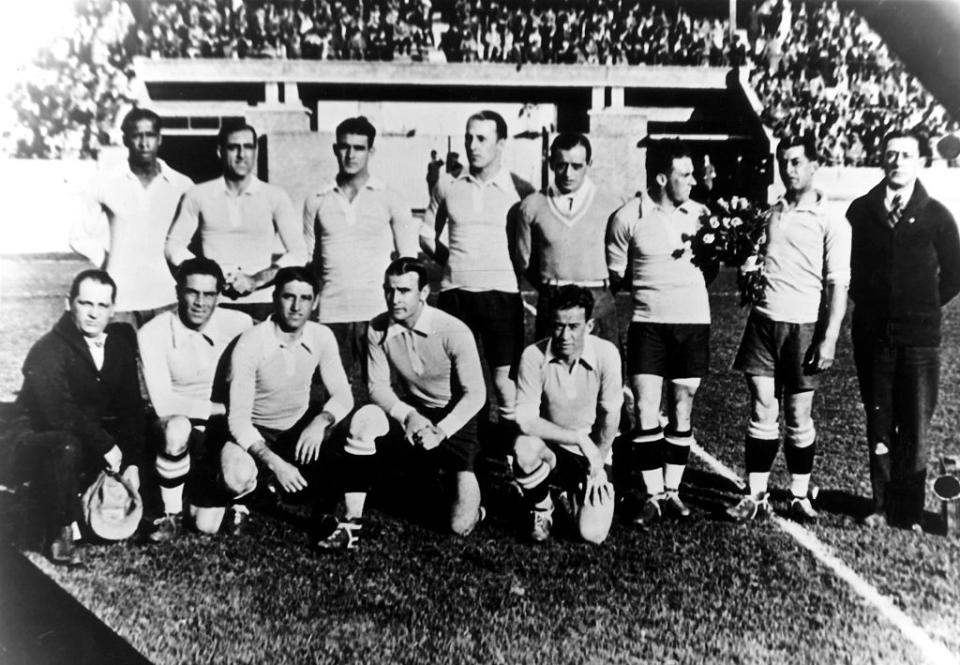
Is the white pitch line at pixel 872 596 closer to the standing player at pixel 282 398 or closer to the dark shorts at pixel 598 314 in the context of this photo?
the dark shorts at pixel 598 314

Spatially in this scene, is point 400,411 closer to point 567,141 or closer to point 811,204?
point 567,141

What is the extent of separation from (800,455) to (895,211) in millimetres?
1083

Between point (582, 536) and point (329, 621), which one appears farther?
point (582, 536)

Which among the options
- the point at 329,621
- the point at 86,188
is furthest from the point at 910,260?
the point at 86,188

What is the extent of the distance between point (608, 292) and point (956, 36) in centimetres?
180

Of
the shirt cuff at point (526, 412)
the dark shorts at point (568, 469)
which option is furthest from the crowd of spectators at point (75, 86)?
the dark shorts at point (568, 469)

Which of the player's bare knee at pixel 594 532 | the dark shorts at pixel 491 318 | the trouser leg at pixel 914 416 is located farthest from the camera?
the dark shorts at pixel 491 318

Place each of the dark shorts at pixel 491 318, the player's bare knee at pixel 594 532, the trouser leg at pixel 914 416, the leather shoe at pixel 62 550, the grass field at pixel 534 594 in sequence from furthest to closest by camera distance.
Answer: the dark shorts at pixel 491 318 < the trouser leg at pixel 914 416 < the player's bare knee at pixel 594 532 < the leather shoe at pixel 62 550 < the grass field at pixel 534 594

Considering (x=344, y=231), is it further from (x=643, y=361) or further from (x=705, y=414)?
(x=705, y=414)

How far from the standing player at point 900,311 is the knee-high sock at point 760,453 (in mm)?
426

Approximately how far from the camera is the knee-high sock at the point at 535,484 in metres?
3.45

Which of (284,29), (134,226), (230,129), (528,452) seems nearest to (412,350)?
(528,452)

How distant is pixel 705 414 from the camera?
4617 millimetres

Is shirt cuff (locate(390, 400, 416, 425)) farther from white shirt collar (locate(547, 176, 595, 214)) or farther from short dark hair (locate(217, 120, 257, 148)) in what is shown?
short dark hair (locate(217, 120, 257, 148))
